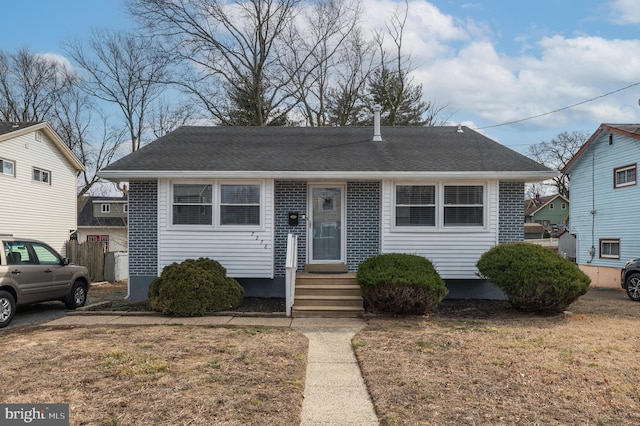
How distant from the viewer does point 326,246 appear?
1172cm

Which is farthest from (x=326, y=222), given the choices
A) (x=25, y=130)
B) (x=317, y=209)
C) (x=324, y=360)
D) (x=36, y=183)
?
(x=36, y=183)

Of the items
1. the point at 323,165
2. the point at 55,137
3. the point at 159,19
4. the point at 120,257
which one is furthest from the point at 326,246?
the point at 159,19

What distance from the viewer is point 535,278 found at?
359 inches

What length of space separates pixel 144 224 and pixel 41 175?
1275 centimetres

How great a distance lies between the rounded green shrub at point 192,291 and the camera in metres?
9.40

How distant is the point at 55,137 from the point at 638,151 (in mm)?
22748

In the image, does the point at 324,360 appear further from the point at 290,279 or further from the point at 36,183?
the point at 36,183

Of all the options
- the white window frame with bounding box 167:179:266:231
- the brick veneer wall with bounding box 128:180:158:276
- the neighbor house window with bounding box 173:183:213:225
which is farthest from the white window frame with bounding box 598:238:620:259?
the brick veneer wall with bounding box 128:180:158:276

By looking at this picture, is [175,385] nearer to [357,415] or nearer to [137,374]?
[137,374]

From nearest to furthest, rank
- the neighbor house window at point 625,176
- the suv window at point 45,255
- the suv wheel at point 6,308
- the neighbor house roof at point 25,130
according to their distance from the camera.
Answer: the suv wheel at point 6,308 < the suv window at point 45,255 < the neighbor house window at point 625,176 < the neighbor house roof at point 25,130

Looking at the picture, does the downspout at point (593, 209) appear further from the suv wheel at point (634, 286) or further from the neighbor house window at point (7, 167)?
the neighbor house window at point (7, 167)

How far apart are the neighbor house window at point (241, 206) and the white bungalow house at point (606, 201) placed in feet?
41.0

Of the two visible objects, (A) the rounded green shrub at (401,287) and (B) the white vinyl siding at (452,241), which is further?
(B) the white vinyl siding at (452,241)

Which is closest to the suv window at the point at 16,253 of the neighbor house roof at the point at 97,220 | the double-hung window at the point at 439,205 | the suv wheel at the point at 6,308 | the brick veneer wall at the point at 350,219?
the suv wheel at the point at 6,308
